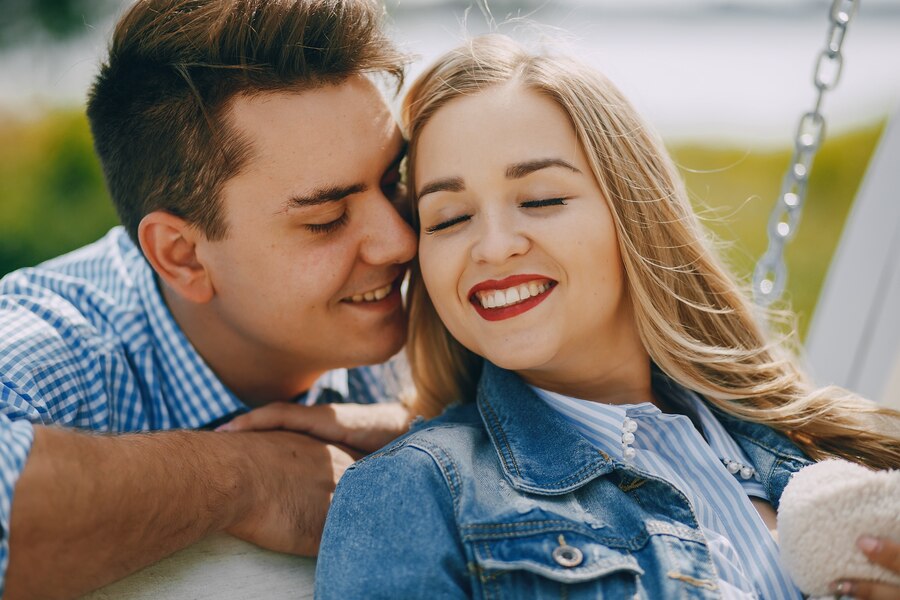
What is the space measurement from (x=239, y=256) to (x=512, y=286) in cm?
94

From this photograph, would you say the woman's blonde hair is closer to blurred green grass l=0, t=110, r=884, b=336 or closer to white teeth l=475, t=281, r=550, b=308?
white teeth l=475, t=281, r=550, b=308

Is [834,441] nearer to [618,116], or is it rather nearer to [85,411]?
[618,116]

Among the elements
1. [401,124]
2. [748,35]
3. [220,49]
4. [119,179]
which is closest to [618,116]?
[401,124]

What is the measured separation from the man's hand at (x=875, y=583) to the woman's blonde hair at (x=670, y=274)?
51cm

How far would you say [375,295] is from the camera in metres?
2.76

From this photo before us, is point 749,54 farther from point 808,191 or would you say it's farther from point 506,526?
point 506,526

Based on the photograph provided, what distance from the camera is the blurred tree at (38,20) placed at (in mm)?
9383

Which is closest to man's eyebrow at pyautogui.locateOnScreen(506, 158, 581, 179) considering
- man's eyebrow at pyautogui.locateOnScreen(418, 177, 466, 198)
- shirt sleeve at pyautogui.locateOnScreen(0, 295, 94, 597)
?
man's eyebrow at pyautogui.locateOnScreen(418, 177, 466, 198)

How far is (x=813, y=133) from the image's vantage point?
2855 mm

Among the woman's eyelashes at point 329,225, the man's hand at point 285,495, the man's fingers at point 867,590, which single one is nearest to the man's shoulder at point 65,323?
the man's hand at point 285,495

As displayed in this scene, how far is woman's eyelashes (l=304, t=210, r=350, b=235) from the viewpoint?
2590mm

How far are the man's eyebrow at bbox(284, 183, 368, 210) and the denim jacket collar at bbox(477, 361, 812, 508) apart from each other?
2.11ft

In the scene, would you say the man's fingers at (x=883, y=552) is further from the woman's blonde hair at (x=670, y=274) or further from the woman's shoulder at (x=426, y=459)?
the woman's shoulder at (x=426, y=459)

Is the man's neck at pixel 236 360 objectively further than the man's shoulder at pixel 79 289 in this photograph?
Yes
